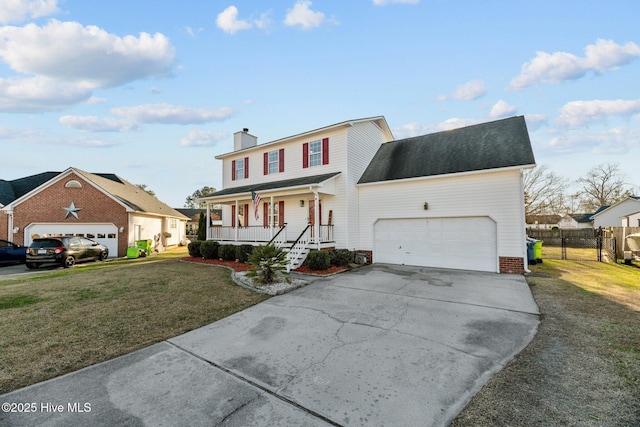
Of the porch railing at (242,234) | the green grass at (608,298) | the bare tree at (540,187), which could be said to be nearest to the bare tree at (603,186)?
the bare tree at (540,187)

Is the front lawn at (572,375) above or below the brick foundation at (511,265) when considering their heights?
below

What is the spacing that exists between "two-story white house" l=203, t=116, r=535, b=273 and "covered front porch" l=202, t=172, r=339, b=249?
0.06 m

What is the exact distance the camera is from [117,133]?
1814 cm

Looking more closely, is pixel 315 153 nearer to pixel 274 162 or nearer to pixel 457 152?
pixel 274 162

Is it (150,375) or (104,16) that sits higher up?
(104,16)

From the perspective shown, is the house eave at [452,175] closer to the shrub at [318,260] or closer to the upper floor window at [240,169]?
the shrub at [318,260]

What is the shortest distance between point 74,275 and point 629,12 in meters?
21.6

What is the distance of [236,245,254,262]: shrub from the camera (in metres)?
Result: 13.6

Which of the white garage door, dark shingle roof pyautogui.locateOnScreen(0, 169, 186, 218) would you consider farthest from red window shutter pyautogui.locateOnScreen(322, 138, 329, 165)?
the white garage door

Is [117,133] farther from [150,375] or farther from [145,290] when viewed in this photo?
[150,375]

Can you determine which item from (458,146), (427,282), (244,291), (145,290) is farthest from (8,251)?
(458,146)

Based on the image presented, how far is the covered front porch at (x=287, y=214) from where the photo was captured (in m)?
12.8

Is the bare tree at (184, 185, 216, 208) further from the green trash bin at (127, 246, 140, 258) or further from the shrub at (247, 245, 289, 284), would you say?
the shrub at (247, 245, 289, 284)

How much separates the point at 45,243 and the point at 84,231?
5038 mm
